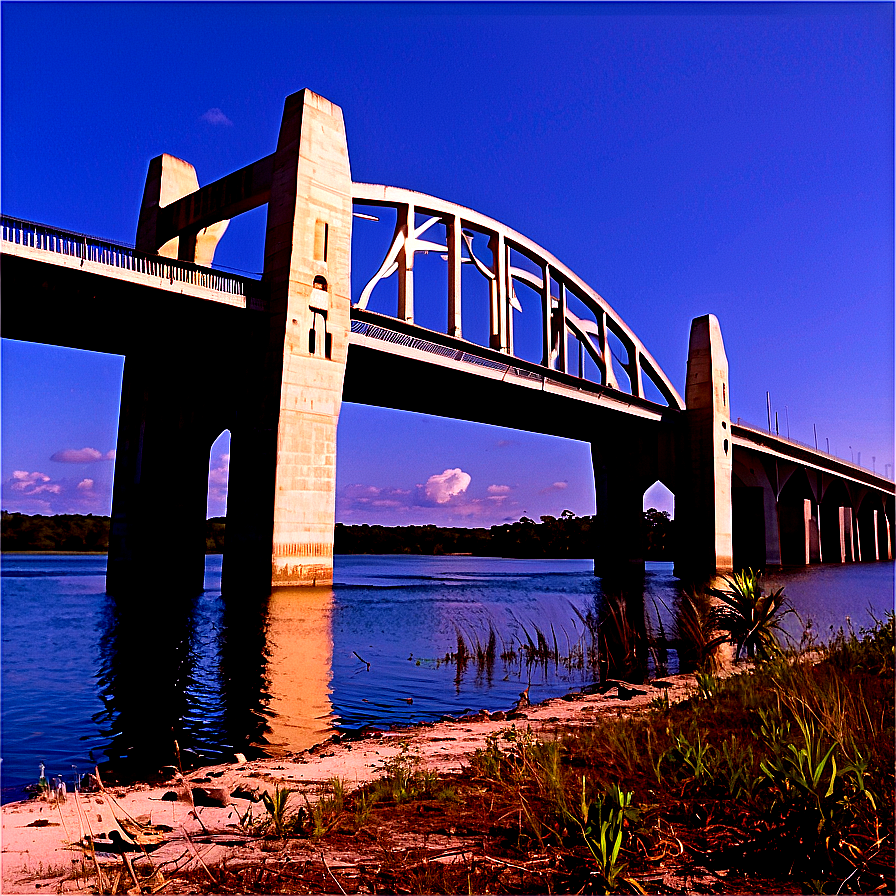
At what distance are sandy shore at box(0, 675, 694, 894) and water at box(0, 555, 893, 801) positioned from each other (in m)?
1.18

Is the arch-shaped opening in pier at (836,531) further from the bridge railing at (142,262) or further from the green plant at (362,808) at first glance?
the green plant at (362,808)

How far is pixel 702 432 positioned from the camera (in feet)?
200

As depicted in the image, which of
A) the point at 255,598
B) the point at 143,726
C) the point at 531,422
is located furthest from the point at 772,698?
the point at 531,422

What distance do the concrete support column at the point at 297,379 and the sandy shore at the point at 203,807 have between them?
21648 mm

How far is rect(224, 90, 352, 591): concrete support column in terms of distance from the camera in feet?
Answer: 98.6

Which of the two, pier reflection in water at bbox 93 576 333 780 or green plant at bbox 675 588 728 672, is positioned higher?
green plant at bbox 675 588 728 672

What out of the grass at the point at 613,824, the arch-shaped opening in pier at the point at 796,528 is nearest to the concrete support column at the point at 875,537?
the arch-shaped opening in pier at the point at 796,528

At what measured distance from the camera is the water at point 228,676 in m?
8.91

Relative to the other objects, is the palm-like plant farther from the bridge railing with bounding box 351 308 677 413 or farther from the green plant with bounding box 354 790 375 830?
the bridge railing with bounding box 351 308 677 413

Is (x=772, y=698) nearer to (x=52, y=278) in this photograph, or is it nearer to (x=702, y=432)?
(x=52, y=278)

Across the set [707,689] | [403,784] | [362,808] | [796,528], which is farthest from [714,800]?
[796,528]

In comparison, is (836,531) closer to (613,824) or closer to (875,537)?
(875,537)

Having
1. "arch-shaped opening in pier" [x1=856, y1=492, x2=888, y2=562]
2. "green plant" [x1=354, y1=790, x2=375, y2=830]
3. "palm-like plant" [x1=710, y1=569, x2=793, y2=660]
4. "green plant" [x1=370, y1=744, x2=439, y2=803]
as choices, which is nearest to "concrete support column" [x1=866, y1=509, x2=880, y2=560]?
"arch-shaped opening in pier" [x1=856, y1=492, x2=888, y2=562]

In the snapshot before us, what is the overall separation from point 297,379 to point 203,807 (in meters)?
26.2
